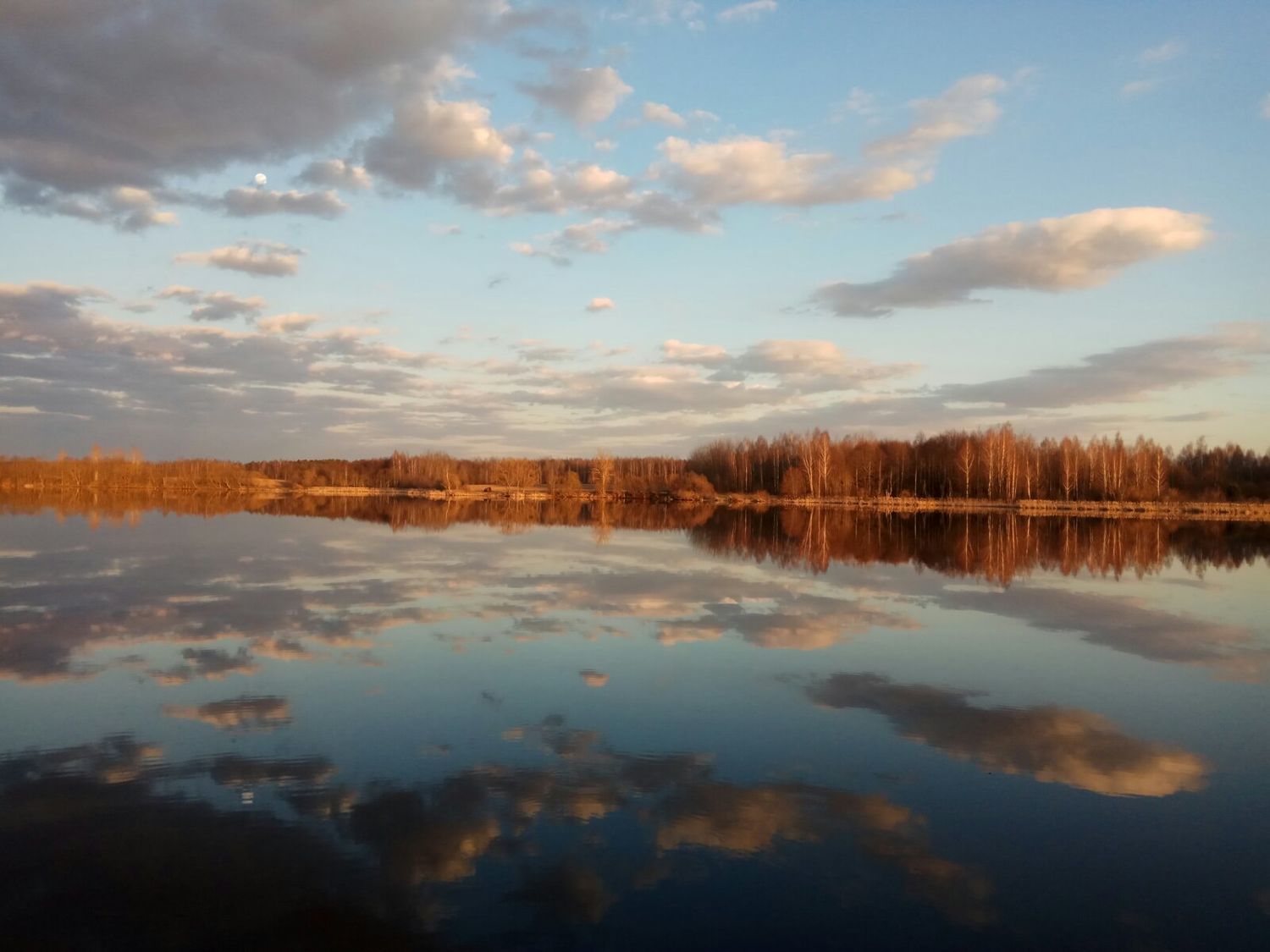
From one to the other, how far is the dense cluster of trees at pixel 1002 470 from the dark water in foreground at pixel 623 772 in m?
59.6

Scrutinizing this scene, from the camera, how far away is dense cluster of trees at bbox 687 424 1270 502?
228 feet

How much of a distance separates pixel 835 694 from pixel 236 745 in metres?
6.05

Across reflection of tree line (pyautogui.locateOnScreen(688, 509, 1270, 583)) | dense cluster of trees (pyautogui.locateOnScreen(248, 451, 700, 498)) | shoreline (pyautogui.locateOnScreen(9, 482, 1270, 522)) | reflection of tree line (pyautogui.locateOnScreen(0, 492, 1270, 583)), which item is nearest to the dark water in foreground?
reflection of tree line (pyautogui.locateOnScreen(688, 509, 1270, 583))

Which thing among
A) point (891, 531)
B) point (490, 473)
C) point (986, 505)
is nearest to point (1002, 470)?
point (986, 505)

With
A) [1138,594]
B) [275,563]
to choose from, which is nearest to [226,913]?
[275,563]

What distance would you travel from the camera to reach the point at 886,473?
80562mm

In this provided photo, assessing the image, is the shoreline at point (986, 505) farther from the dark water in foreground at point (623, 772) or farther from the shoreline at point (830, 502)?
the dark water in foreground at point (623, 772)

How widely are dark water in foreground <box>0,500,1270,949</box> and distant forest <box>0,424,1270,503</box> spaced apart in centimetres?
6011

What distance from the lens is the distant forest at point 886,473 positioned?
70.5 m

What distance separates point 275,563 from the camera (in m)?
20.9

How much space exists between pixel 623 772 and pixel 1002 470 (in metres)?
71.0

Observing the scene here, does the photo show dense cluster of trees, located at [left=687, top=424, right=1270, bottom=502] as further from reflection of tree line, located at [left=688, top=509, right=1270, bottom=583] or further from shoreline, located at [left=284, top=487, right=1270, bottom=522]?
reflection of tree line, located at [left=688, top=509, right=1270, bottom=583]

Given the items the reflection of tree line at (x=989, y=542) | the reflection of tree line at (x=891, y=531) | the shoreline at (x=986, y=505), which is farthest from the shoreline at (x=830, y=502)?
the reflection of tree line at (x=989, y=542)

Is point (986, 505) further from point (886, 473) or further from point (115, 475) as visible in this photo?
point (115, 475)
